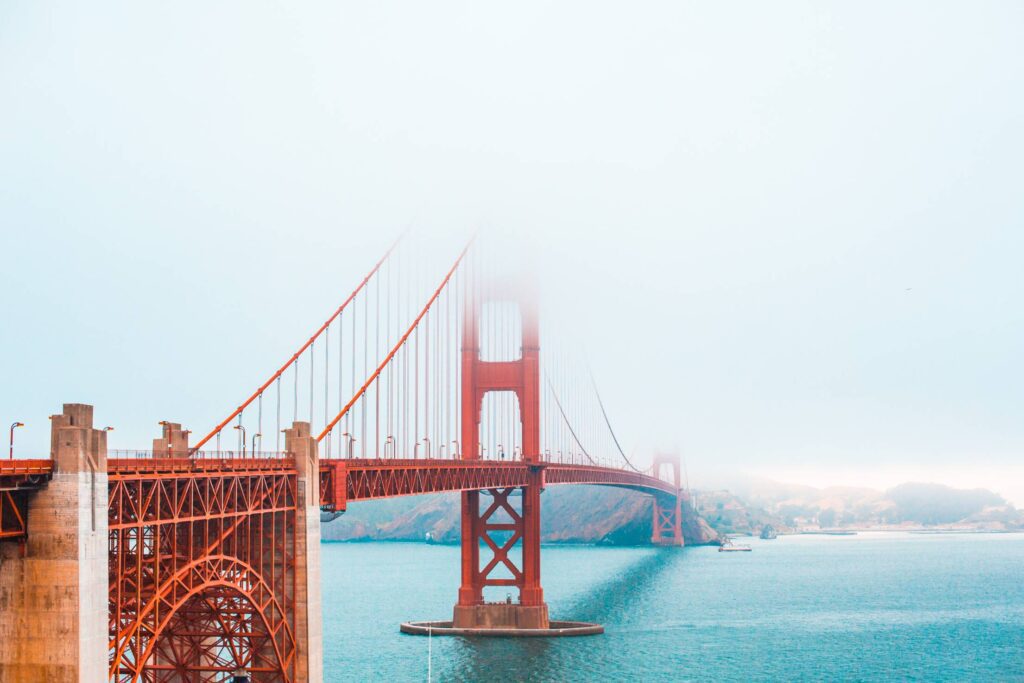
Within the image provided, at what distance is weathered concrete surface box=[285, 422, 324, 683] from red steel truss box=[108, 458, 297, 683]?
0.29 m

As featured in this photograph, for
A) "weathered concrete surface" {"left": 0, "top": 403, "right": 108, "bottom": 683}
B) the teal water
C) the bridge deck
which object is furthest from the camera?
the teal water

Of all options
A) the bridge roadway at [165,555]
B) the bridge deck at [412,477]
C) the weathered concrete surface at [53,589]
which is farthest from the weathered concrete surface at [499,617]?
the weathered concrete surface at [53,589]

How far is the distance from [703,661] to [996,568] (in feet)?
389

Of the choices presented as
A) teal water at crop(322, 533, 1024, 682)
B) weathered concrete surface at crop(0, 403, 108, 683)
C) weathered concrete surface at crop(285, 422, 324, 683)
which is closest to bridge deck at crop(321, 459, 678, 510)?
weathered concrete surface at crop(285, 422, 324, 683)

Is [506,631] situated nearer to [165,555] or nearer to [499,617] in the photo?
[499,617]

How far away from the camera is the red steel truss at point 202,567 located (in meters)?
33.8

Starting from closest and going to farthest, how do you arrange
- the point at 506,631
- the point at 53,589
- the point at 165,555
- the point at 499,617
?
the point at 53,589, the point at 165,555, the point at 506,631, the point at 499,617

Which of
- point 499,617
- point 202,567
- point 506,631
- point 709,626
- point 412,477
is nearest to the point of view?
point 202,567

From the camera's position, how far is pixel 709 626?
9000cm

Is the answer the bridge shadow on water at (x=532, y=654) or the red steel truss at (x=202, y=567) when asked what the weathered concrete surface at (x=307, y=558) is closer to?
the red steel truss at (x=202, y=567)

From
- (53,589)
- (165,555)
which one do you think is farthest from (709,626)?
(53,589)

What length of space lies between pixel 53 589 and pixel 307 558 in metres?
16.1

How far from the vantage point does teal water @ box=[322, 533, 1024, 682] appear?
68312 mm

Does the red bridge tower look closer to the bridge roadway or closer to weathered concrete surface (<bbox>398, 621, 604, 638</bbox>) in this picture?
weathered concrete surface (<bbox>398, 621, 604, 638</bbox>)
